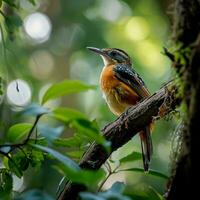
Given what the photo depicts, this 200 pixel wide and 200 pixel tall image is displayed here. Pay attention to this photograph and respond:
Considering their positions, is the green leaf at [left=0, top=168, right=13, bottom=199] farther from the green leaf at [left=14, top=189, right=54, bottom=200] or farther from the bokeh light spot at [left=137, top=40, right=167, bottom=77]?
the bokeh light spot at [left=137, top=40, right=167, bottom=77]

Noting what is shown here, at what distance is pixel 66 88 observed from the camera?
71.9 inches

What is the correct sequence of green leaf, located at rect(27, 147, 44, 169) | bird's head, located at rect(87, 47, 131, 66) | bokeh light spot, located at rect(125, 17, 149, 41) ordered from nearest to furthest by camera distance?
1. green leaf, located at rect(27, 147, 44, 169)
2. bird's head, located at rect(87, 47, 131, 66)
3. bokeh light spot, located at rect(125, 17, 149, 41)

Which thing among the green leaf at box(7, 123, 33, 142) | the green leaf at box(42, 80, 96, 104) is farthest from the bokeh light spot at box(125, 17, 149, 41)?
the green leaf at box(42, 80, 96, 104)

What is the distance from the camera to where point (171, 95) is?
278 cm

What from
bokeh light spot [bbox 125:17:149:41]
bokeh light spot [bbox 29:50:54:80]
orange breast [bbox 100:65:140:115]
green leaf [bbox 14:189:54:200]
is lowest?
green leaf [bbox 14:189:54:200]

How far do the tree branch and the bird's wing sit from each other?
5.27 feet

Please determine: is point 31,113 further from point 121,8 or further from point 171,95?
point 121,8

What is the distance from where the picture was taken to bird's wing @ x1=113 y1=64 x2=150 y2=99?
476 centimetres

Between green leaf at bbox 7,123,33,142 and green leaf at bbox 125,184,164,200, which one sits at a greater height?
green leaf at bbox 7,123,33,142

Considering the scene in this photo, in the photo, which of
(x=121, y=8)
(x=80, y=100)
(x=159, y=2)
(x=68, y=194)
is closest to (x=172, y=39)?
(x=68, y=194)

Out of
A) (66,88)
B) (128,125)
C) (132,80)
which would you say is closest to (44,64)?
(132,80)

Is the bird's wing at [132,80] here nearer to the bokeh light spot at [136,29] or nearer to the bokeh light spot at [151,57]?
the bokeh light spot at [151,57]

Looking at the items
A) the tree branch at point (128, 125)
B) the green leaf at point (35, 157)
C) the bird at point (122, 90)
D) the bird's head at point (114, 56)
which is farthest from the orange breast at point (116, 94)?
the green leaf at point (35, 157)

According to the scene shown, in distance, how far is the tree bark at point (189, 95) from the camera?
195 cm
